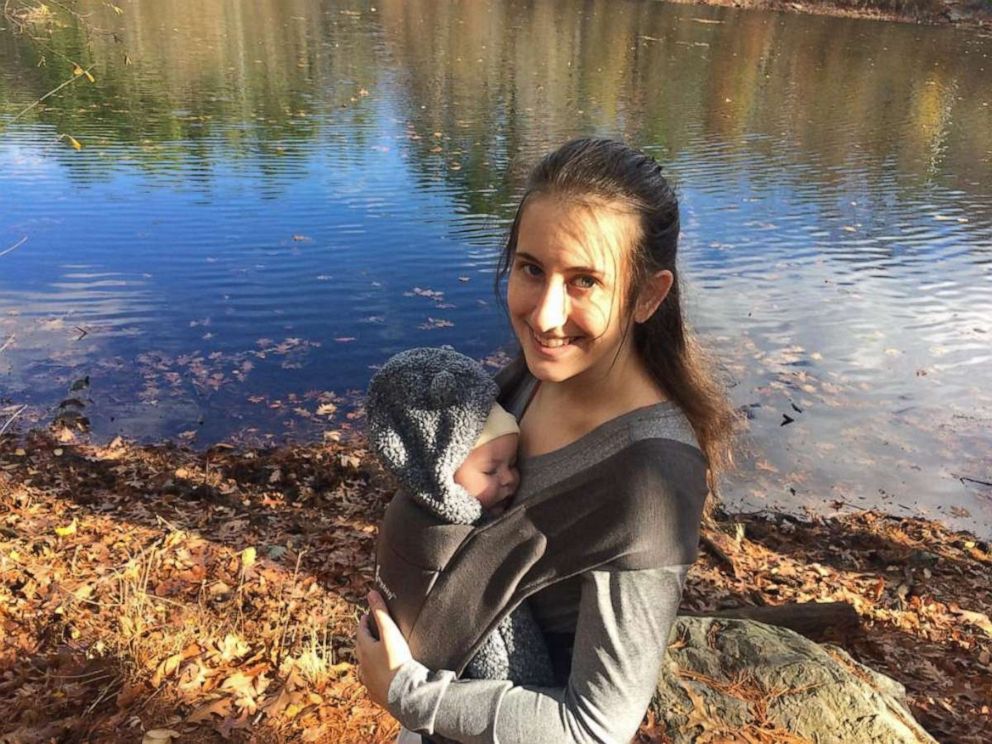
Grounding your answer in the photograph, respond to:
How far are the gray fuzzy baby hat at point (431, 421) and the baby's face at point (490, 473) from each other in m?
0.02

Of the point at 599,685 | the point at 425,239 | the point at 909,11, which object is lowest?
the point at 425,239

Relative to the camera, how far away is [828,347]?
31.9ft

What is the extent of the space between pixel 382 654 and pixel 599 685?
21.2 inches

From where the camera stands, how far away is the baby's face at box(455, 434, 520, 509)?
5.41 ft

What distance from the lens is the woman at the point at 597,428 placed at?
1.41 metres

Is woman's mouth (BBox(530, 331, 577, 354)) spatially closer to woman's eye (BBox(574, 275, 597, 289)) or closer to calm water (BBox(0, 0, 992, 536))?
woman's eye (BBox(574, 275, 597, 289))

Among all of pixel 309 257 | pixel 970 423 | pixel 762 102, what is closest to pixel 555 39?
pixel 762 102

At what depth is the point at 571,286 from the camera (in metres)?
1.58

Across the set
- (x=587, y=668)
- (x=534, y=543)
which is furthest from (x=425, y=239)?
(x=587, y=668)

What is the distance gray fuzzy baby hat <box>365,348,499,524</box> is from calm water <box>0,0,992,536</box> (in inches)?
29.3

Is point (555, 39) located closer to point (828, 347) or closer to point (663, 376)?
point (828, 347)

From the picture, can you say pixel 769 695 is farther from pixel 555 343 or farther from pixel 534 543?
pixel 555 343

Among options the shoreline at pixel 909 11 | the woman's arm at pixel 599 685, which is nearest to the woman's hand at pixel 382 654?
the woman's arm at pixel 599 685

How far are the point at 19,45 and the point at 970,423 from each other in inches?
990
